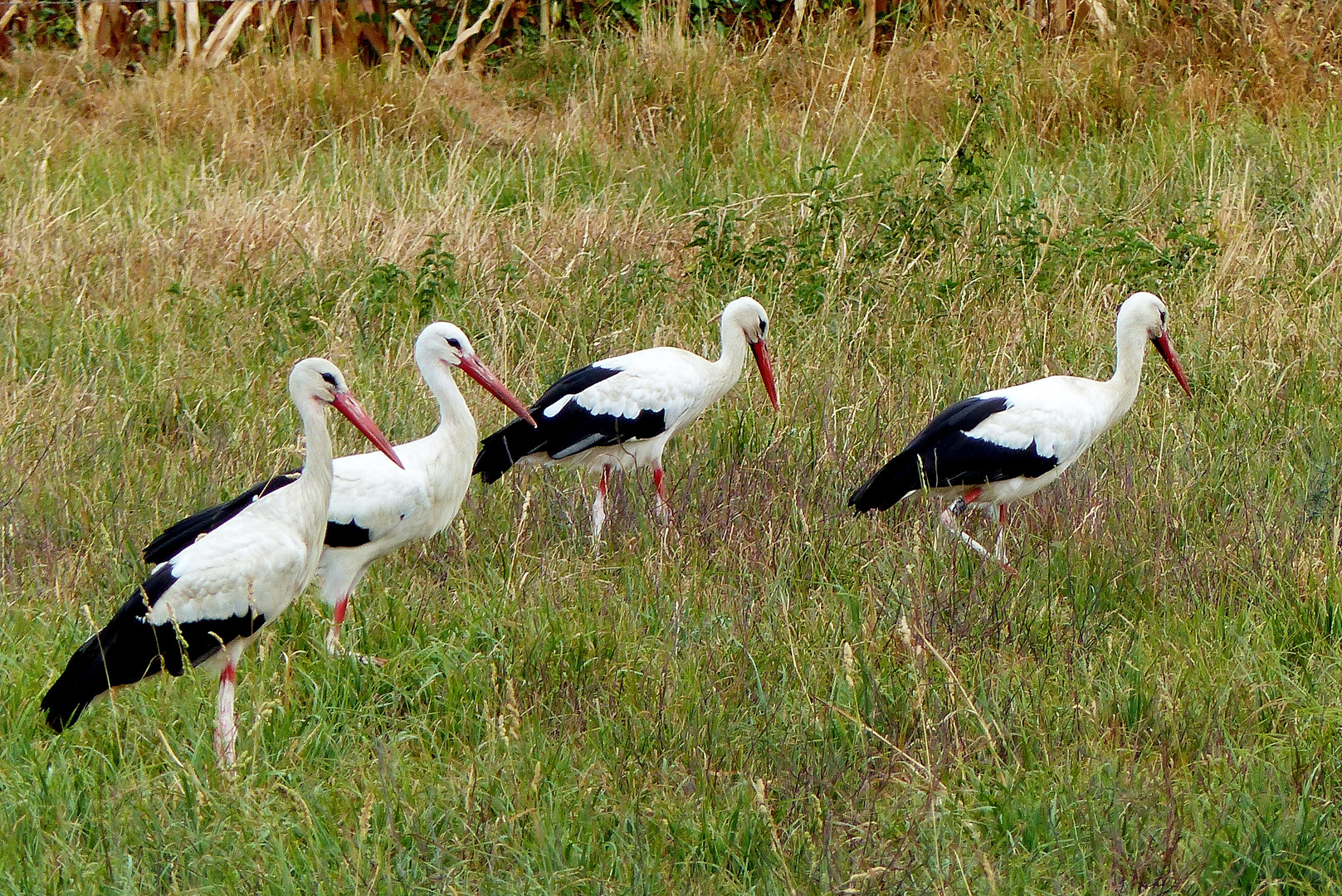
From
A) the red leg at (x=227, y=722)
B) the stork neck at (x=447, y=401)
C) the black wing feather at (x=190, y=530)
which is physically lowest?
the red leg at (x=227, y=722)

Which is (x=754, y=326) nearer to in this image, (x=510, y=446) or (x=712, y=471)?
(x=712, y=471)

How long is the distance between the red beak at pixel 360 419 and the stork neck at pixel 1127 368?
97.5 inches

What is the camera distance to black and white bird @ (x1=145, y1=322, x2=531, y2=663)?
14.3 ft

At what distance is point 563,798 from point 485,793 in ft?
0.51

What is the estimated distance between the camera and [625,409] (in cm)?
548

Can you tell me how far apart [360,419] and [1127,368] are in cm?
269

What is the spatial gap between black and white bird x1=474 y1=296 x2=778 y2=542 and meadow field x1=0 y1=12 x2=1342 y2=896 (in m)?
0.14

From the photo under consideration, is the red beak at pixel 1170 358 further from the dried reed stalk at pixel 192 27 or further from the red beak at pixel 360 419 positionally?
the dried reed stalk at pixel 192 27

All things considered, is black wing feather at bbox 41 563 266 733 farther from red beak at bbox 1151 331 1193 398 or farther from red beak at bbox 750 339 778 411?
red beak at bbox 1151 331 1193 398

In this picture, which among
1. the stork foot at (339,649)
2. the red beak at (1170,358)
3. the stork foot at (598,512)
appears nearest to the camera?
the stork foot at (339,649)

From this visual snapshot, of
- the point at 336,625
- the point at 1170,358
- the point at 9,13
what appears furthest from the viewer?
the point at 9,13

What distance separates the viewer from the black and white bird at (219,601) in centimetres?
343

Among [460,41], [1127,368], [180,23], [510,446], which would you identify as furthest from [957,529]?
[180,23]

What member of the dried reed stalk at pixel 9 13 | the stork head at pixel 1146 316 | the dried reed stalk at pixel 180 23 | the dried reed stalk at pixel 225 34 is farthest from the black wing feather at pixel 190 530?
the dried reed stalk at pixel 9 13
